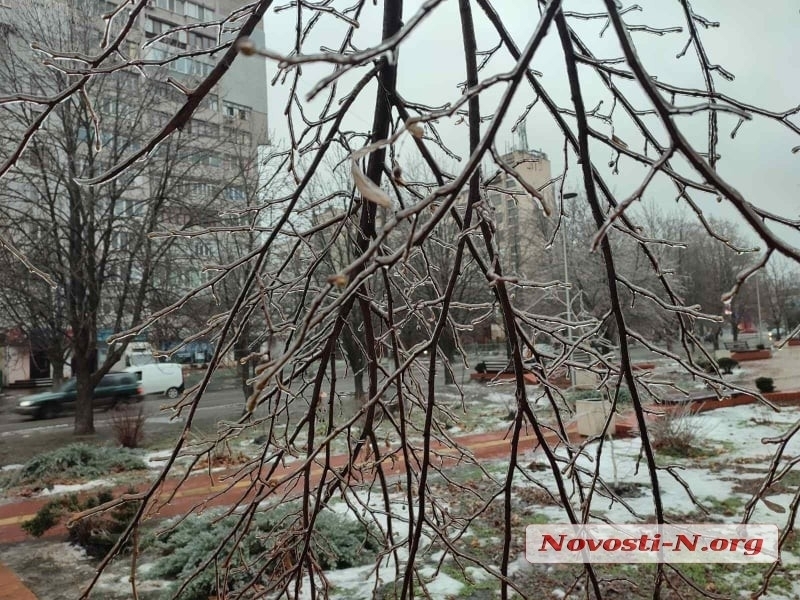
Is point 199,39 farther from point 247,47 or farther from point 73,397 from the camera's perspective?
point 247,47

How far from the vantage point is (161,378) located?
65.8 feet

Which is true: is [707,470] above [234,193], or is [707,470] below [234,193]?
below

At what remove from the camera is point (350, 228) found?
7.73ft

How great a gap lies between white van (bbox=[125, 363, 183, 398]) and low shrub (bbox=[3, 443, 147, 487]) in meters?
9.80

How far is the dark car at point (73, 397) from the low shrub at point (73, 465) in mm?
6720

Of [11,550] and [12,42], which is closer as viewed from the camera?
[11,550]

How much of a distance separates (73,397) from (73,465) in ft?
26.8

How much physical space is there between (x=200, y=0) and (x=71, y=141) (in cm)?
919

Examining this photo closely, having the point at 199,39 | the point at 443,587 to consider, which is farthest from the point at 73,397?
the point at 443,587

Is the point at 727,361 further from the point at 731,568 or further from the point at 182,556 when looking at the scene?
the point at 182,556

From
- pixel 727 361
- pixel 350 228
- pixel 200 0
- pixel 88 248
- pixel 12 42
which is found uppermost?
pixel 200 0

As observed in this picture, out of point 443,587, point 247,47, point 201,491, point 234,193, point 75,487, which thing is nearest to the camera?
point 247,47

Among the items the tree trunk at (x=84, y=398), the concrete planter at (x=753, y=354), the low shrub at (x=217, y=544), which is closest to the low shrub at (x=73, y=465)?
the tree trunk at (x=84, y=398)

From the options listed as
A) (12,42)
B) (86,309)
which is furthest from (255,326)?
(12,42)
